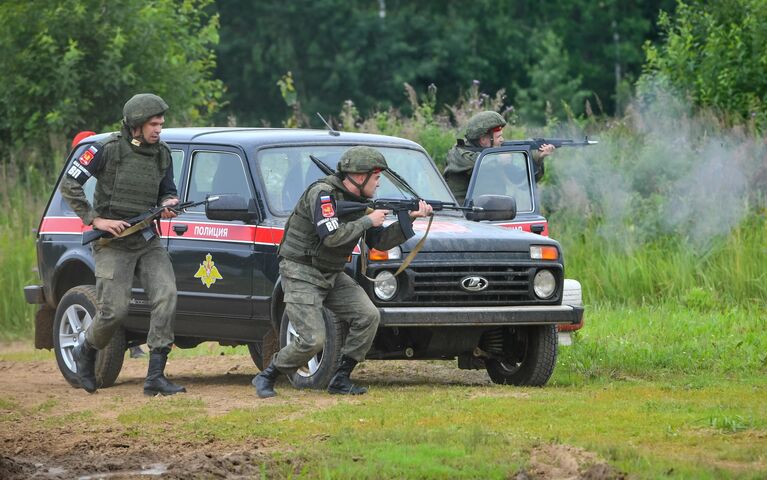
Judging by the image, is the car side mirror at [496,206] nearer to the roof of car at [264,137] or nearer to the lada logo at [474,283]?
the lada logo at [474,283]

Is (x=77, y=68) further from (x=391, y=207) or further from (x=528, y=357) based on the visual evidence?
(x=391, y=207)

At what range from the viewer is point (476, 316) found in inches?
416

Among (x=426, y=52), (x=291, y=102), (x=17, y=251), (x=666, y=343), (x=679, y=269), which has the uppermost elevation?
(x=426, y=52)

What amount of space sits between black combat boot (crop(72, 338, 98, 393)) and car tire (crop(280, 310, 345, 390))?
5.31ft

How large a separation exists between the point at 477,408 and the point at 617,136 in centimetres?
1040

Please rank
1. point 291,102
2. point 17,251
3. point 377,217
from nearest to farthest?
point 377,217 < point 17,251 < point 291,102

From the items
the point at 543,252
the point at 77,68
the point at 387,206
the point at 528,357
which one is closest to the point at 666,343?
the point at 528,357

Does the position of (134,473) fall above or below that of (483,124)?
below

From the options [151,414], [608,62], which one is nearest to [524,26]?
[608,62]

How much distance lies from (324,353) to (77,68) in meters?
12.9

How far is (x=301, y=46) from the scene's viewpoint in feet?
165

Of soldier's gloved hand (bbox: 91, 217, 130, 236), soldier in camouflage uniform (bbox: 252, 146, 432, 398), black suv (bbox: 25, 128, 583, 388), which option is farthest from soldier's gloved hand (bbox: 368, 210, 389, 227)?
soldier's gloved hand (bbox: 91, 217, 130, 236)

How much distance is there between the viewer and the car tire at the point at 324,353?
10703mm

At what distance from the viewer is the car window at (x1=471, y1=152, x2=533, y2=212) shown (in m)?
13.0
